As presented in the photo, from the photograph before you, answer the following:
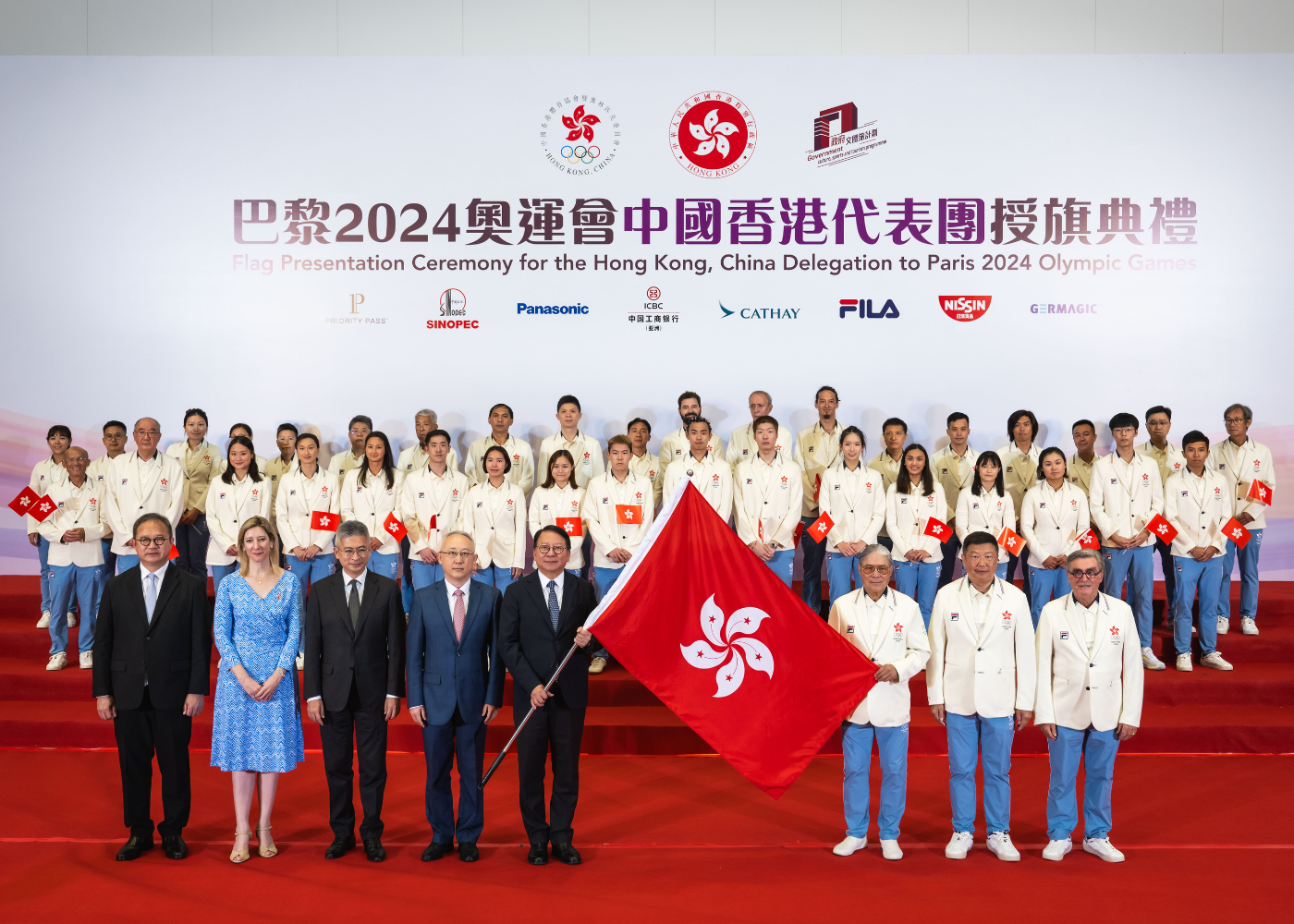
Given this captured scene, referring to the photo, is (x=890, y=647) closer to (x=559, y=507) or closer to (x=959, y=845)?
(x=959, y=845)

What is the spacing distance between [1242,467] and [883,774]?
4223 millimetres

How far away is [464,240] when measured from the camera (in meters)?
7.58

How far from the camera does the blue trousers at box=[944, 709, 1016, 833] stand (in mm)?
4008

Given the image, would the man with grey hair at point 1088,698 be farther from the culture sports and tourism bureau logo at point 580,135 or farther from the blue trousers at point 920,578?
the culture sports and tourism bureau logo at point 580,135

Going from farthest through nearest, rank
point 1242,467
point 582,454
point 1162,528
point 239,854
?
point 582,454, point 1242,467, point 1162,528, point 239,854

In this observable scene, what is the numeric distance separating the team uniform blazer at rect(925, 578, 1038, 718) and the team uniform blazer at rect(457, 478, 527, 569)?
2.86 meters

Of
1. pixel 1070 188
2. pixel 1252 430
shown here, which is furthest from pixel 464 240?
pixel 1252 430

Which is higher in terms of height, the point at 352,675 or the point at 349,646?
the point at 349,646

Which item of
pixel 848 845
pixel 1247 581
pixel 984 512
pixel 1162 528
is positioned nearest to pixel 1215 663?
pixel 1247 581

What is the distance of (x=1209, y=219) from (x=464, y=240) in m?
5.96

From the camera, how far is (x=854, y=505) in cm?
600

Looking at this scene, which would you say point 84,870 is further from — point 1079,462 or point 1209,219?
point 1209,219

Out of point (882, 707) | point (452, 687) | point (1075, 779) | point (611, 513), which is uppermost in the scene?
point (611, 513)

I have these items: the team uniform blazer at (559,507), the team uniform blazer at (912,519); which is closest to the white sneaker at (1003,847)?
the team uniform blazer at (912,519)
